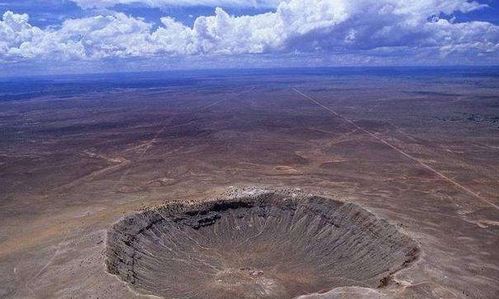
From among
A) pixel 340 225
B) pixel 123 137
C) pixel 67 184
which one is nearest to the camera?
pixel 340 225

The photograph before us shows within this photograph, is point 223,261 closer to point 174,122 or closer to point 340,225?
point 340,225

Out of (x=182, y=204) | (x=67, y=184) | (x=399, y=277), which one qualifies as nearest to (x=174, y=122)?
(x=67, y=184)

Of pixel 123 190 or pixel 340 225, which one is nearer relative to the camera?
pixel 340 225

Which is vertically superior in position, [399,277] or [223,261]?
[399,277]

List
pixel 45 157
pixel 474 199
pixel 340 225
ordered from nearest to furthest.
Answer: pixel 340 225
pixel 474 199
pixel 45 157

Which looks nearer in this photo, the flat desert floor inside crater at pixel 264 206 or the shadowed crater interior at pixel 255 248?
the flat desert floor inside crater at pixel 264 206
